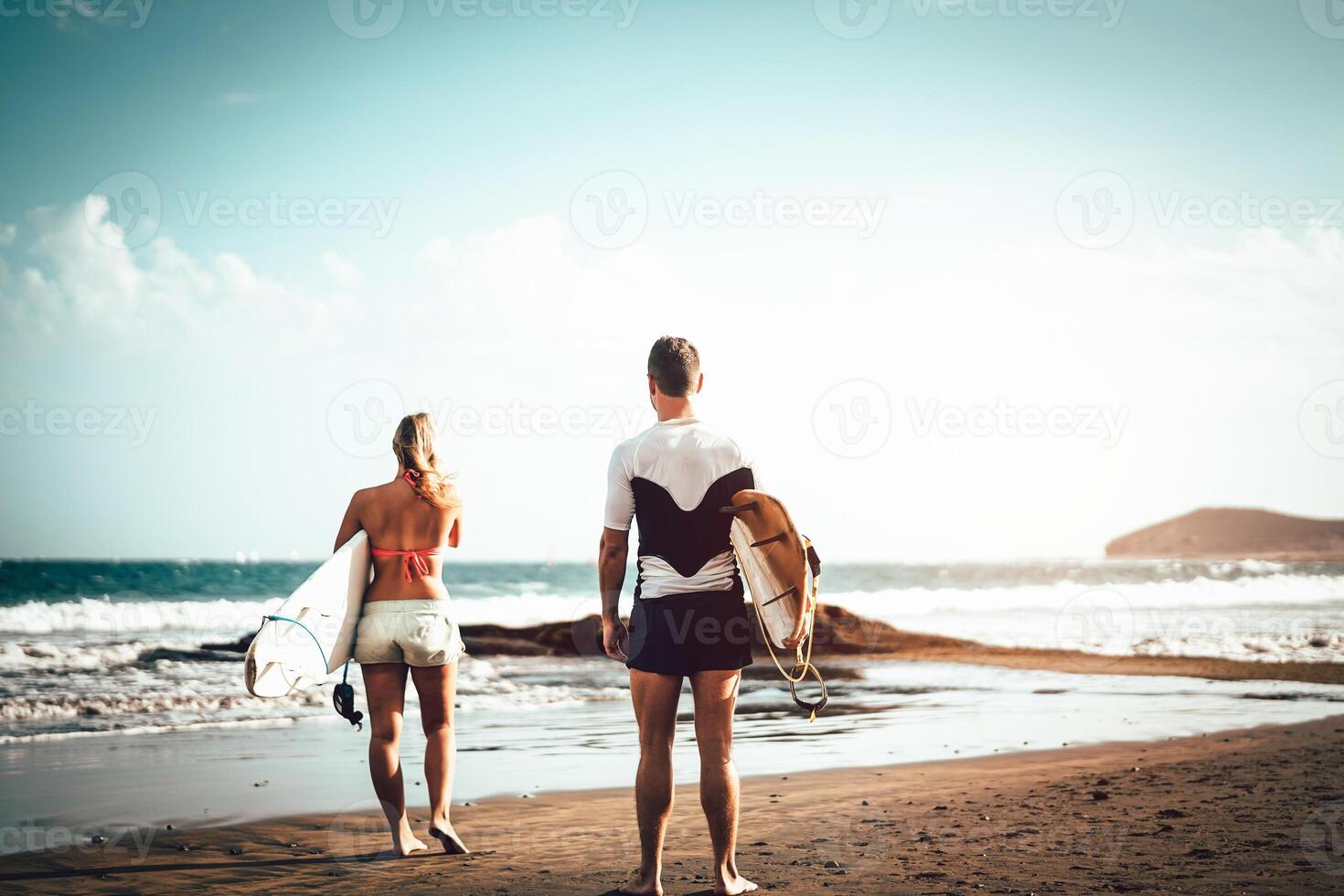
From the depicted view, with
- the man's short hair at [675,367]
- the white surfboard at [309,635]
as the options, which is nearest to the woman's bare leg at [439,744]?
the white surfboard at [309,635]

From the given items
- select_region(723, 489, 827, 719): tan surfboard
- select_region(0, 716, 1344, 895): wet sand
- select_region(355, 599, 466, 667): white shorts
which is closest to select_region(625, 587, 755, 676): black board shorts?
select_region(723, 489, 827, 719): tan surfboard

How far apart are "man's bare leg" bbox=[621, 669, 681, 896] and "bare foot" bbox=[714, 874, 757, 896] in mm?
219

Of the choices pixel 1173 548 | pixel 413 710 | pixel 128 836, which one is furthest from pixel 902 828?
pixel 1173 548

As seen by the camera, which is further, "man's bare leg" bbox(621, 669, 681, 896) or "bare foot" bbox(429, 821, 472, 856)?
"bare foot" bbox(429, 821, 472, 856)

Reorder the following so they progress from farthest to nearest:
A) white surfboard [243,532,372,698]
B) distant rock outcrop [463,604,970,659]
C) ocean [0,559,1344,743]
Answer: distant rock outcrop [463,604,970,659]
ocean [0,559,1344,743]
white surfboard [243,532,372,698]

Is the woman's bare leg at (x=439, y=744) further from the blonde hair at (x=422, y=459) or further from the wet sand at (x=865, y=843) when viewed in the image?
the blonde hair at (x=422, y=459)

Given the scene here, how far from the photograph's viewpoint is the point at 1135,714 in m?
9.42

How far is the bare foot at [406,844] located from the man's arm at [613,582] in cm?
167

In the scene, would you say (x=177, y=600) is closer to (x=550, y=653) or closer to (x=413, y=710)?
(x=550, y=653)

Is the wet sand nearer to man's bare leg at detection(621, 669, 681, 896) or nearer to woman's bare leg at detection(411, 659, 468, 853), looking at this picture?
woman's bare leg at detection(411, 659, 468, 853)

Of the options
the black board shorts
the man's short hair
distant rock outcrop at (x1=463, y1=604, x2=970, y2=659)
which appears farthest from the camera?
distant rock outcrop at (x1=463, y1=604, x2=970, y2=659)

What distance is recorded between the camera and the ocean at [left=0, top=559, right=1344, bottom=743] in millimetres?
10195

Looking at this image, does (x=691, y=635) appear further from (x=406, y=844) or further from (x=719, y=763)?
(x=406, y=844)

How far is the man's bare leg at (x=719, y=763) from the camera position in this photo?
3.66m
